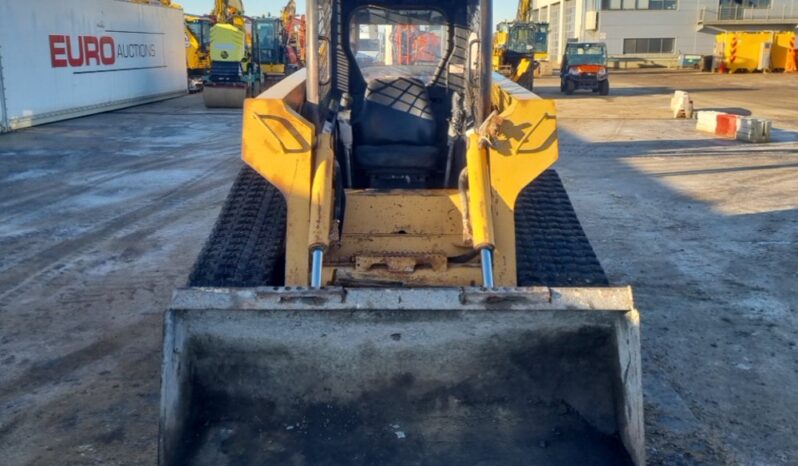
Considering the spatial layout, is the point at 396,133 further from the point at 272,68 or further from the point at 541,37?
the point at 541,37

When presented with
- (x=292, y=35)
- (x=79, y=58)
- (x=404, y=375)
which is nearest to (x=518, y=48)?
(x=292, y=35)

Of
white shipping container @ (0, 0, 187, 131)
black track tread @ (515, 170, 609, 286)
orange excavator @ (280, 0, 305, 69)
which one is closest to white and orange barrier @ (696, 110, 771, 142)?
black track tread @ (515, 170, 609, 286)

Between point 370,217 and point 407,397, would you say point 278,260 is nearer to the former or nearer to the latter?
point 370,217

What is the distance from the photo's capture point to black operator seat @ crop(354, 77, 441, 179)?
17.8ft

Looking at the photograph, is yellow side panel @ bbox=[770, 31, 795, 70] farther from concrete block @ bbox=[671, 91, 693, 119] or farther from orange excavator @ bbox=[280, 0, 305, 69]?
concrete block @ bbox=[671, 91, 693, 119]

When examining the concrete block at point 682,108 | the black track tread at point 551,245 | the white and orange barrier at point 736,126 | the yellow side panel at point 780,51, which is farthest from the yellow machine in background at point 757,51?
the black track tread at point 551,245

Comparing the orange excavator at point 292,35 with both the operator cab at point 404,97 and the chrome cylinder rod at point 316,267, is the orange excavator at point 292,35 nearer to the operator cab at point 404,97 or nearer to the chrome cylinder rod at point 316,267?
the operator cab at point 404,97

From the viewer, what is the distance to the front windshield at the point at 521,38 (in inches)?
1268

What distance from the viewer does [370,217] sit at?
502 cm

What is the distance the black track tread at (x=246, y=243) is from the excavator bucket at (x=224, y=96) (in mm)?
17691

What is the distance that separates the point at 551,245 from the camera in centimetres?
518

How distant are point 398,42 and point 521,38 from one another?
90.4 feet

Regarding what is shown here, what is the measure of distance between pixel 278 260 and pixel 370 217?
0.61 m

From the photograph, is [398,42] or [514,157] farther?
[398,42]
